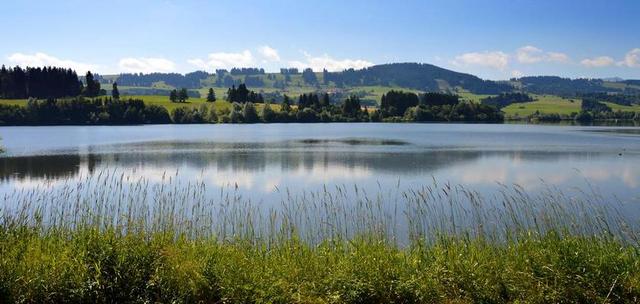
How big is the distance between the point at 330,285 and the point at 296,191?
20901mm

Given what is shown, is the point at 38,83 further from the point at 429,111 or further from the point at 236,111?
the point at 429,111

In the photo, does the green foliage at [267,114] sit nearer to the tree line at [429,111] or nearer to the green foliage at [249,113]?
the green foliage at [249,113]

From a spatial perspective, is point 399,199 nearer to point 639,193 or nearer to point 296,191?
point 296,191

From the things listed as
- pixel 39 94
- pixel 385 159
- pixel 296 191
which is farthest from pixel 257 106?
pixel 296 191

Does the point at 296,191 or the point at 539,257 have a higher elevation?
the point at 539,257

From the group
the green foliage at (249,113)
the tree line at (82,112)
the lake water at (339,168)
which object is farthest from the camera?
the green foliage at (249,113)

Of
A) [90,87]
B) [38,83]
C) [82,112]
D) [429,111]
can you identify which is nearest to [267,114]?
[82,112]

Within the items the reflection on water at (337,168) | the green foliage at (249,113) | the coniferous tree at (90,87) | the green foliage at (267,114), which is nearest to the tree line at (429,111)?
the green foliage at (267,114)

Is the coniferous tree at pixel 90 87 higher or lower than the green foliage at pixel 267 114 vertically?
higher

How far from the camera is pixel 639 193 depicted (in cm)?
3019

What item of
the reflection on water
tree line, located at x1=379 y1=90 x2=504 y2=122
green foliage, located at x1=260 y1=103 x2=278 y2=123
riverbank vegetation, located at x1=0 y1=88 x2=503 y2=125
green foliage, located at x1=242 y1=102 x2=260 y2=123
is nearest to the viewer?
the reflection on water

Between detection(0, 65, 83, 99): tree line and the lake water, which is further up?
detection(0, 65, 83, 99): tree line

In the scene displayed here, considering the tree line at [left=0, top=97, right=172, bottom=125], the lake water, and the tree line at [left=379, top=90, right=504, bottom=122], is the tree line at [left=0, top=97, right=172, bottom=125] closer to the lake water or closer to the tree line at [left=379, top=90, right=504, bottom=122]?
the tree line at [left=379, top=90, right=504, bottom=122]

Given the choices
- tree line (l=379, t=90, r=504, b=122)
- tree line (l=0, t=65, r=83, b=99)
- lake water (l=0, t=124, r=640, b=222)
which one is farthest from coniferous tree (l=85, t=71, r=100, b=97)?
lake water (l=0, t=124, r=640, b=222)
